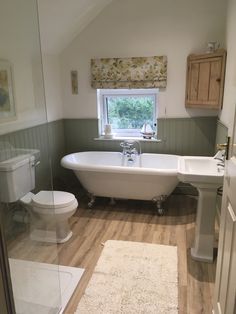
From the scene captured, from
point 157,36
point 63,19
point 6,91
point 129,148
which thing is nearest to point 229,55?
point 157,36

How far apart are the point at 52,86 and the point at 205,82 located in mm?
2019

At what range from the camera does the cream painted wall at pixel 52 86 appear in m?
3.41

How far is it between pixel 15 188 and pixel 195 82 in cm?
240

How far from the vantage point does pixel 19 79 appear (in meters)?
2.29

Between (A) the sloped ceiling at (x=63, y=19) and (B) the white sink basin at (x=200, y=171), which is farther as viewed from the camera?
(A) the sloped ceiling at (x=63, y=19)

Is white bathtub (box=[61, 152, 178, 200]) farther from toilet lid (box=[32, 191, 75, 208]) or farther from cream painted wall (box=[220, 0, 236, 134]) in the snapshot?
cream painted wall (box=[220, 0, 236, 134])

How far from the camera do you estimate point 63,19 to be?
2930 mm

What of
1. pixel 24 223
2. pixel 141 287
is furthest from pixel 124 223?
pixel 24 223

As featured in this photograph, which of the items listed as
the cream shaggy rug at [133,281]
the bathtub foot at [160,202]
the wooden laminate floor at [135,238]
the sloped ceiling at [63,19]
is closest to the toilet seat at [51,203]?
the wooden laminate floor at [135,238]

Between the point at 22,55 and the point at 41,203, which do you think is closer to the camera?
the point at 22,55

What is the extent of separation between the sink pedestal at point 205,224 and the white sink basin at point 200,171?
111mm

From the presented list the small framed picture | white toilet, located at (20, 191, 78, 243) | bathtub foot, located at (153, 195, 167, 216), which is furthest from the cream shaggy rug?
the small framed picture

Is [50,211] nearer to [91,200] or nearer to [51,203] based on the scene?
[51,203]

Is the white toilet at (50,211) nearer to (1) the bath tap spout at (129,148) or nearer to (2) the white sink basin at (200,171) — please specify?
(2) the white sink basin at (200,171)
